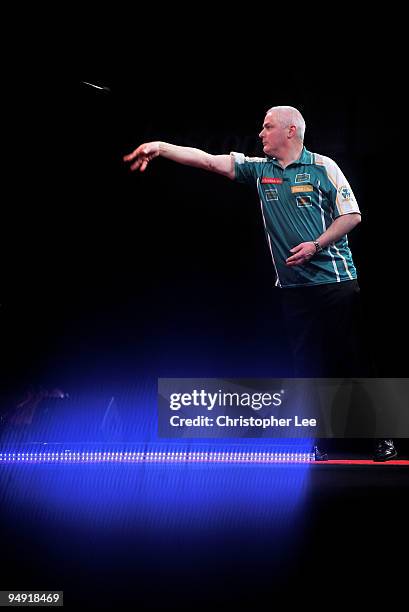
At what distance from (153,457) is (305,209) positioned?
163cm

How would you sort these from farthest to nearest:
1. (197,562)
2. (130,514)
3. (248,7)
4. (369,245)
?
(369,245) < (248,7) < (130,514) < (197,562)

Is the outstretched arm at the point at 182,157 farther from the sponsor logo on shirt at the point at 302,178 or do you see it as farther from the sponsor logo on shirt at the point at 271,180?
the sponsor logo on shirt at the point at 302,178

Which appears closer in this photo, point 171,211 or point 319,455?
point 319,455

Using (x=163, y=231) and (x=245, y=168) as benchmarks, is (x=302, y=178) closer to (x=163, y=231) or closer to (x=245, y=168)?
(x=245, y=168)

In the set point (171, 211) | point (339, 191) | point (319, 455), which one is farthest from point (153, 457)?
point (339, 191)

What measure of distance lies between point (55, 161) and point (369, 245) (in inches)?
79.4

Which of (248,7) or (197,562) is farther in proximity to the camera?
(248,7)

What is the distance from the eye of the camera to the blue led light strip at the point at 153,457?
366cm

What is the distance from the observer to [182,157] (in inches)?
163

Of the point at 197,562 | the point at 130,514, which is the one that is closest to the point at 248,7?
the point at 130,514

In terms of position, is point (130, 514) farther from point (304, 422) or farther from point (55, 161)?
point (55, 161)

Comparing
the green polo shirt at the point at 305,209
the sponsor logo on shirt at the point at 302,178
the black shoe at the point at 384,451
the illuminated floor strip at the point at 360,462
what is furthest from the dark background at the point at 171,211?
the illuminated floor strip at the point at 360,462

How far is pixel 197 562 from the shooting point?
1627 mm

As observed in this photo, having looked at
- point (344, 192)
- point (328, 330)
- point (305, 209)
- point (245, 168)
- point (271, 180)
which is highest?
point (245, 168)
